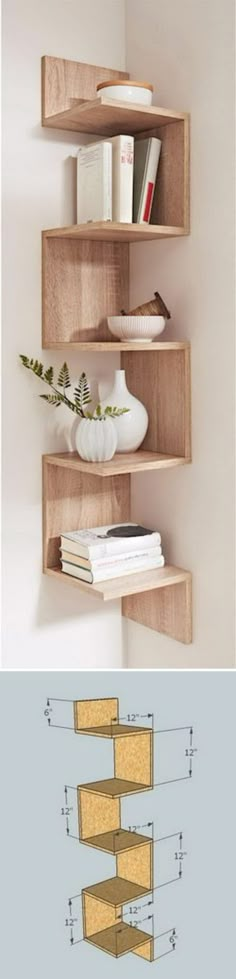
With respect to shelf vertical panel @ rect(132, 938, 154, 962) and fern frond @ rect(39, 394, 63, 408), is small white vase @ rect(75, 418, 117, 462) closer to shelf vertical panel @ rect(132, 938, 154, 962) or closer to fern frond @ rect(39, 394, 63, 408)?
fern frond @ rect(39, 394, 63, 408)

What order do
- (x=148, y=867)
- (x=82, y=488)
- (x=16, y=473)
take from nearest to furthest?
(x=148, y=867)
(x=16, y=473)
(x=82, y=488)

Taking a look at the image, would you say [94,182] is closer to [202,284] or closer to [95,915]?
[202,284]

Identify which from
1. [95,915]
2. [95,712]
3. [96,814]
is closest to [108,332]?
[95,712]

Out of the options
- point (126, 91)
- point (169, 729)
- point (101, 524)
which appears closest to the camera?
point (169, 729)

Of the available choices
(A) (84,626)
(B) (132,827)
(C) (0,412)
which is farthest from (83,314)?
(B) (132,827)

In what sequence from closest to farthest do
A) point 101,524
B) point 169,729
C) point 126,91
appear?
point 169,729
point 126,91
point 101,524

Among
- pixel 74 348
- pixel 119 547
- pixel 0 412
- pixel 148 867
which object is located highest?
pixel 74 348

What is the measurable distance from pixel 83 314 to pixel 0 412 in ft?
0.95

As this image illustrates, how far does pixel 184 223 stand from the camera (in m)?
1.86

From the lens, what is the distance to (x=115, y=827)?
1403 millimetres

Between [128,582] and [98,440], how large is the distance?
280 millimetres

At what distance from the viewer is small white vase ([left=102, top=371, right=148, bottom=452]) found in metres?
1.95

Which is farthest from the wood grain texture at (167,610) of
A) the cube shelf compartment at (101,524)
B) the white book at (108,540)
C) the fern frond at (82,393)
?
the fern frond at (82,393)

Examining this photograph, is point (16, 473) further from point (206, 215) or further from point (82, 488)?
point (206, 215)
